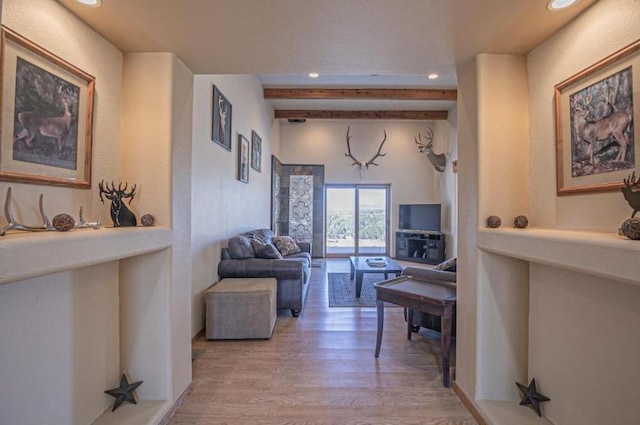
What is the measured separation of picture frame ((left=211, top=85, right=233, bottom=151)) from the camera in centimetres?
328

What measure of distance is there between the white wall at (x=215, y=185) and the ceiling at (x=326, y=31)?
3.53 feet

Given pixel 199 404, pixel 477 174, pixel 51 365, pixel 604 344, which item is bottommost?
pixel 199 404

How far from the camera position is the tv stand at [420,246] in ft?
22.6

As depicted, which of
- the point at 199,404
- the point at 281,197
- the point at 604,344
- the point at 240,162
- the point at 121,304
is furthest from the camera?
the point at 281,197

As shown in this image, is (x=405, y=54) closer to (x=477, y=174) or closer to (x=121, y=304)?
(x=477, y=174)

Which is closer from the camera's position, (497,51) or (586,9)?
(586,9)

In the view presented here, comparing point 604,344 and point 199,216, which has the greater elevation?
point 199,216

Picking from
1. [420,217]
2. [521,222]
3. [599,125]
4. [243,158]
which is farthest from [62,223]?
[420,217]

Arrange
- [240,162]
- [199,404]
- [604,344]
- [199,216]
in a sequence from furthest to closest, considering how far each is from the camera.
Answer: [240,162] < [199,216] < [199,404] < [604,344]

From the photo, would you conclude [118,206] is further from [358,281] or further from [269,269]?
[358,281]

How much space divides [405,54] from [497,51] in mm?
569

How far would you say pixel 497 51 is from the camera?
1.78m

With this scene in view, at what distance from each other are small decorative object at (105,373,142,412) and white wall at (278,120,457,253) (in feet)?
21.9

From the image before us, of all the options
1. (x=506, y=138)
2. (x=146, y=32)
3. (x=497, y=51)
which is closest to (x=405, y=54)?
(x=497, y=51)
